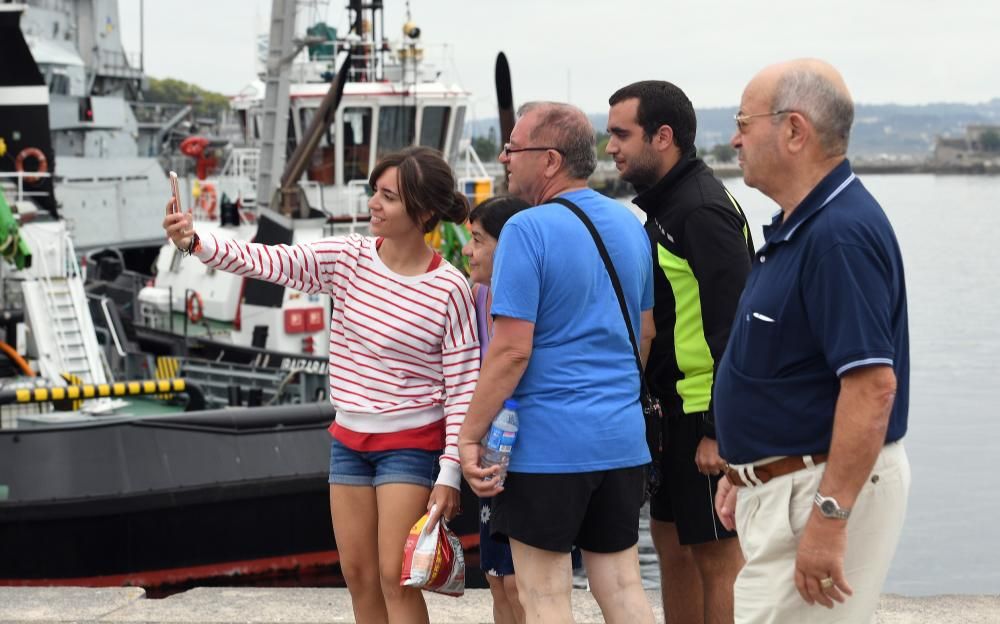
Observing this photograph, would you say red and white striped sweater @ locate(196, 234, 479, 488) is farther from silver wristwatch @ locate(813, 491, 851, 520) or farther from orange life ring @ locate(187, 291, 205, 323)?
orange life ring @ locate(187, 291, 205, 323)

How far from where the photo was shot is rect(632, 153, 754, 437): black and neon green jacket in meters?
3.75

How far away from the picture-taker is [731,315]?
3736 mm

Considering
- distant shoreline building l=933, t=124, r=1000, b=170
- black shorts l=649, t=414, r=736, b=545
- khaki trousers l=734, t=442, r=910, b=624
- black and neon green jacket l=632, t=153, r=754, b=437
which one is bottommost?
distant shoreline building l=933, t=124, r=1000, b=170

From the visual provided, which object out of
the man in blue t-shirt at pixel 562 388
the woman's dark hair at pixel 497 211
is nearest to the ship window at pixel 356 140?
the woman's dark hair at pixel 497 211

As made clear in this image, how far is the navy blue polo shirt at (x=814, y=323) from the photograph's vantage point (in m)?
2.67

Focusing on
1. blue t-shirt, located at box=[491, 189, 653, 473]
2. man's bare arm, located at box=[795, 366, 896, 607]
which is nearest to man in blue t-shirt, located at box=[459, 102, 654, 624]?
blue t-shirt, located at box=[491, 189, 653, 473]

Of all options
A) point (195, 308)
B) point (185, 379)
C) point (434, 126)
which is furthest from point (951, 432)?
point (185, 379)

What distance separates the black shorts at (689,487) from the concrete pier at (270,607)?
2.78 ft

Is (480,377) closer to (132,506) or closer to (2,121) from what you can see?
(132,506)

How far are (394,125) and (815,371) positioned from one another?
13.4m

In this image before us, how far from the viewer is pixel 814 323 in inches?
107

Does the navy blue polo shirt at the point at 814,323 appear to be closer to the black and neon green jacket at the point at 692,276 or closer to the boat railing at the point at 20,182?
the black and neon green jacket at the point at 692,276

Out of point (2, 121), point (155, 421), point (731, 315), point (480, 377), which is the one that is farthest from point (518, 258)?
point (2, 121)

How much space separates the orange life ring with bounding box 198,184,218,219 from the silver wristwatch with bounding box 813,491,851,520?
16.5 metres
